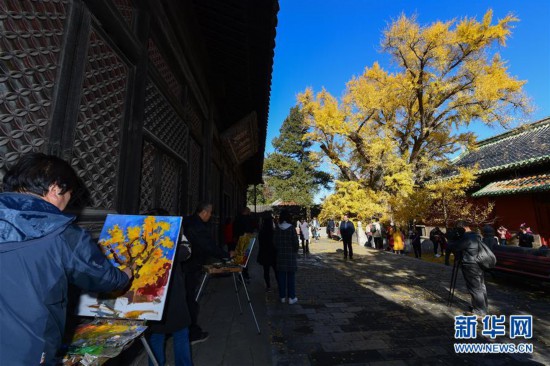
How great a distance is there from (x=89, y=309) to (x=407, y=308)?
4983 millimetres

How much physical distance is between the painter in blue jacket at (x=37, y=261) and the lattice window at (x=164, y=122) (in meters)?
2.18

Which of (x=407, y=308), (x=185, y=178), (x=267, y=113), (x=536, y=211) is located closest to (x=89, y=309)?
(x=185, y=178)

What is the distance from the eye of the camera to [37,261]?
3.79 feet

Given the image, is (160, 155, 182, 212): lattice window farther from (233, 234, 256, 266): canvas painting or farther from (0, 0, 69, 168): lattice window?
(0, 0, 69, 168): lattice window

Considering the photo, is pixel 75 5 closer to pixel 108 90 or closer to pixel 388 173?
pixel 108 90

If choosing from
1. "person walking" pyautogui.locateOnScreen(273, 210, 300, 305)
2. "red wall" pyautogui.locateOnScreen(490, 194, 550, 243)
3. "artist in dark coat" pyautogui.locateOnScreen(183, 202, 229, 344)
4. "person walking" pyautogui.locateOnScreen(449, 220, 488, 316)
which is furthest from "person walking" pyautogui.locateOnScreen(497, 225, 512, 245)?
"artist in dark coat" pyautogui.locateOnScreen(183, 202, 229, 344)

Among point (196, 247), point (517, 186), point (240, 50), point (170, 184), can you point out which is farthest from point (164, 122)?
point (517, 186)

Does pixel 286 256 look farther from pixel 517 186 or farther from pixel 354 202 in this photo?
pixel 517 186

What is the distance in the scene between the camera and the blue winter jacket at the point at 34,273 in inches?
43.1

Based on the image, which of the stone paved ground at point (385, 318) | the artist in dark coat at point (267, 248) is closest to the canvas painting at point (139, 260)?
the stone paved ground at point (385, 318)

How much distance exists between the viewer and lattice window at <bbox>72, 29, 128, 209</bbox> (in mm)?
2264

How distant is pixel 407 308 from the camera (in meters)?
4.93

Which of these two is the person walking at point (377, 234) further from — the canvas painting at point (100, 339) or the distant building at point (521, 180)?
the canvas painting at point (100, 339)

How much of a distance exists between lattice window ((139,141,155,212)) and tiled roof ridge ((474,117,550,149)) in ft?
62.4
